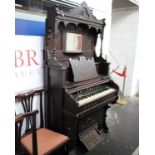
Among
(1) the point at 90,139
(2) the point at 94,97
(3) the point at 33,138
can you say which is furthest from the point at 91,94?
(3) the point at 33,138

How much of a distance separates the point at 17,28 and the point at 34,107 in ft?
3.18

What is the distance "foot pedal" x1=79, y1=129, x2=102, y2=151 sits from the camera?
226 centimetres

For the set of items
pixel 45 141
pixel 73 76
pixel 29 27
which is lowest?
pixel 45 141

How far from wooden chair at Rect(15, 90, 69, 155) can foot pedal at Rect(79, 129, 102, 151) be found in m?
0.40

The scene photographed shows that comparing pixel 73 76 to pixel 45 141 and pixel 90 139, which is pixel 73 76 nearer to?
pixel 45 141

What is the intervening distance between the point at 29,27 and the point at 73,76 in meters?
0.78

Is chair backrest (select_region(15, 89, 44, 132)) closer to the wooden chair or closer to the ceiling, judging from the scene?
the wooden chair

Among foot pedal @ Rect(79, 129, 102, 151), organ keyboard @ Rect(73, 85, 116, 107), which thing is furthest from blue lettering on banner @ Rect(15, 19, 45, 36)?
foot pedal @ Rect(79, 129, 102, 151)

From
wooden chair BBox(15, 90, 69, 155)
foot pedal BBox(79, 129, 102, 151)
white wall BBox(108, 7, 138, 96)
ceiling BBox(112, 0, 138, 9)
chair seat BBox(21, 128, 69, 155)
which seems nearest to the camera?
wooden chair BBox(15, 90, 69, 155)

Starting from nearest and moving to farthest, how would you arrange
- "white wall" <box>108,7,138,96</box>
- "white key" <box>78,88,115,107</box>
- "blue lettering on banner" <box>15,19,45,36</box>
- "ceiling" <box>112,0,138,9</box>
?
"blue lettering on banner" <box>15,19,45,36</box> → "white key" <box>78,88,115,107</box> → "ceiling" <box>112,0,138,9</box> → "white wall" <box>108,7,138,96</box>

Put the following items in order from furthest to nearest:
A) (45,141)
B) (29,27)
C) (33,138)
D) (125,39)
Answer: (125,39)
(29,27)
(45,141)
(33,138)

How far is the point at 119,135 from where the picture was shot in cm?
265
